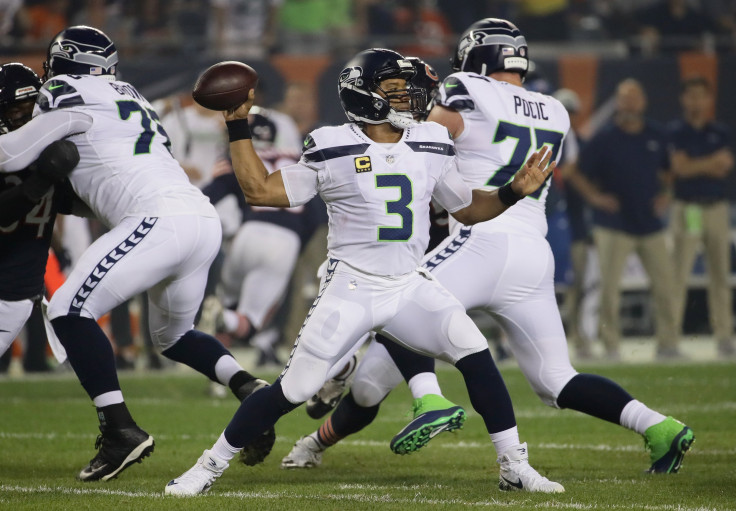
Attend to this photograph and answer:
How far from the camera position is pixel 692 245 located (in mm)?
11031

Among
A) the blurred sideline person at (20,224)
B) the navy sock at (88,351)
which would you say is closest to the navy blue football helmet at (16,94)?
the blurred sideline person at (20,224)

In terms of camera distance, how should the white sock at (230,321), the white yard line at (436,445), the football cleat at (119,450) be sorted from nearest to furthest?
the football cleat at (119,450)
the white yard line at (436,445)
the white sock at (230,321)

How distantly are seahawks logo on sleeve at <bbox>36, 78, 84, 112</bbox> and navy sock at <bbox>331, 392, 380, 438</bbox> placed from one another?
1.83 metres

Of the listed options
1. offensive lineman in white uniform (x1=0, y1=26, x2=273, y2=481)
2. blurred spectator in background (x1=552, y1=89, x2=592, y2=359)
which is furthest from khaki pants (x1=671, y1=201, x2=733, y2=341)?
offensive lineman in white uniform (x1=0, y1=26, x2=273, y2=481)

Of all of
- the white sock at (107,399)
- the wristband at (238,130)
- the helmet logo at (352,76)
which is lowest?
the white sock at (107,399)

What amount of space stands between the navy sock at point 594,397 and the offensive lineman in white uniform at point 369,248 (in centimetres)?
59

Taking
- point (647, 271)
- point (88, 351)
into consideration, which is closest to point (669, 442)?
point (88, 351)

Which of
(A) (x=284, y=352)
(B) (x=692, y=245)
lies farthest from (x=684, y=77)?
(A) (x=284, y=352)

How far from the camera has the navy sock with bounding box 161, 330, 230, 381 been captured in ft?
18.2

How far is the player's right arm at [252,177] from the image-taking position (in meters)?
4.56

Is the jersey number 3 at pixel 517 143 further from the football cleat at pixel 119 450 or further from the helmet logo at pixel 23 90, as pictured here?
the helmet logo at pixel 23 90

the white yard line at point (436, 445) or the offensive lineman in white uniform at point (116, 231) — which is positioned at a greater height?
the offensive lineman in white uniform at point (116, 231)

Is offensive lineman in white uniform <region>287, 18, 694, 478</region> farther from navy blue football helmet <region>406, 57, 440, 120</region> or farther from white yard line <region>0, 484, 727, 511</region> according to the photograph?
white yard line <region>0, 484, 727, 511</region>

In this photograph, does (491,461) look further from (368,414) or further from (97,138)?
(97,138)
